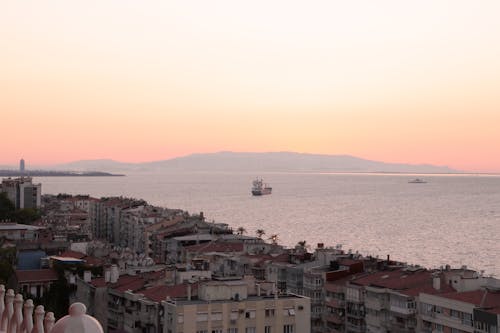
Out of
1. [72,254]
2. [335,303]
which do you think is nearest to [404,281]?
[335,303]

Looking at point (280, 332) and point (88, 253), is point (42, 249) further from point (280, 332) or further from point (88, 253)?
point (280, 332)

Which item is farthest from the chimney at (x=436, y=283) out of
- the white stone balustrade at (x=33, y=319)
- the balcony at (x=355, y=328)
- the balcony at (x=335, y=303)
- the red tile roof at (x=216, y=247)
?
the white stone balustrade at (x=33, y=319)

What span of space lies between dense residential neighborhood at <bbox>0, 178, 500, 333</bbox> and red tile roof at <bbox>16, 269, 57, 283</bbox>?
8 cm

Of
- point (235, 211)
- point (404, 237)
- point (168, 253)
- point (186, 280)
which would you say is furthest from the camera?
point (235, 211)

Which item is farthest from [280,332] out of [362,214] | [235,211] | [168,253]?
[235,211]

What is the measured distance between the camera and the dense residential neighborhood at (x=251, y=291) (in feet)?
108

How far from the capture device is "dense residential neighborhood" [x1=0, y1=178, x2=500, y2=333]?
32781 mm

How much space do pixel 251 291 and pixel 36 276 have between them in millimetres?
17871

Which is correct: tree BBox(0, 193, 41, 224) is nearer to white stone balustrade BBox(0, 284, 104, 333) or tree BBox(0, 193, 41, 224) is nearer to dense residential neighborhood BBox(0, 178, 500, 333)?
dense residential neighborhood BBox(0, 178, 500, 333)

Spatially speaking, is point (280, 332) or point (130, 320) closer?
point (280, 332)

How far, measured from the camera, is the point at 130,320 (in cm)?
3750

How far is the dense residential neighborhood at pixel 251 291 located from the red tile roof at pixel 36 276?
8 cm

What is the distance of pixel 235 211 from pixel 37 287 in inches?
5431

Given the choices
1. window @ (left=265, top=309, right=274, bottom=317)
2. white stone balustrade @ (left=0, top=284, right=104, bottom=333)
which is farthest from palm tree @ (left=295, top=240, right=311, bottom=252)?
white stone balustrade @ (left=0, top=284, right=104, bottom=333)
